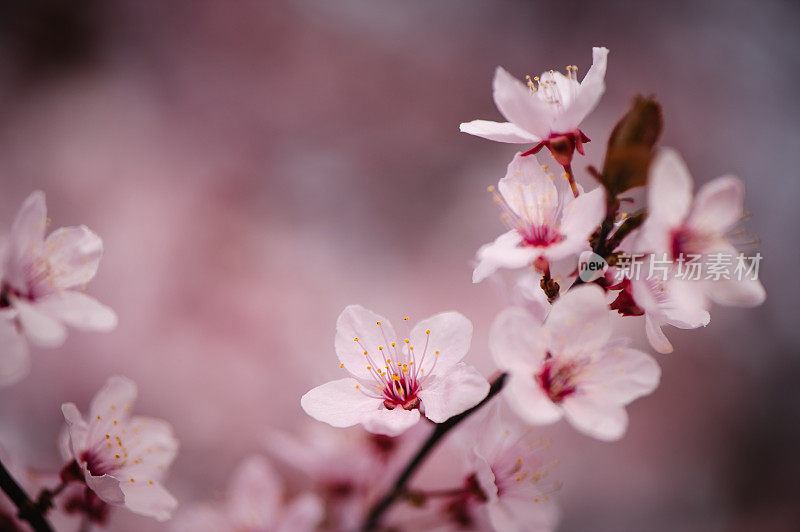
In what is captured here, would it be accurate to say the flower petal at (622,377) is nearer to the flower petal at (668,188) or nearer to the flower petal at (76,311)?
the flower petal at (668,188)

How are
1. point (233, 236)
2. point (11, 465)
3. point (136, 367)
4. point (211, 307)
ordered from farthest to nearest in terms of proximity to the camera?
point (233, 236) → point (211, 307) → point (136, 367) → point (11, 465)

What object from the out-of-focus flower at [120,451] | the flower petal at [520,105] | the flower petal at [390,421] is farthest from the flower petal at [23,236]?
the flower petal at [520,105]

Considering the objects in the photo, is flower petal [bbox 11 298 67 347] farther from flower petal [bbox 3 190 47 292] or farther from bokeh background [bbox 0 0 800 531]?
bokeh background [bbox 0 0 800 531]

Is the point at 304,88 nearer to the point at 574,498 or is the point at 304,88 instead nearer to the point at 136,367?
the point at 136,367

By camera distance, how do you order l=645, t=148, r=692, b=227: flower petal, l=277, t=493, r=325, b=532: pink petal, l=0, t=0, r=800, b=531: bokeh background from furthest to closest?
l=0, t=0, r=800, b=531: bokeh background < l=277, t=493, r=325, b=532: pink petal < l=645, t=148, r=692, b=227: flower petal

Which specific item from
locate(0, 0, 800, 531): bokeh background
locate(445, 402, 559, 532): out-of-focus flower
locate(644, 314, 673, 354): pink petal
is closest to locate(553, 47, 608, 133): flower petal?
locate(644, 314, 673, 354): pink petal

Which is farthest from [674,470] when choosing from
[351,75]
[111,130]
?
[111,130]
